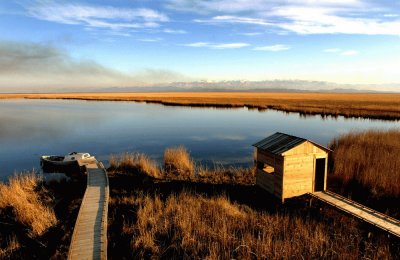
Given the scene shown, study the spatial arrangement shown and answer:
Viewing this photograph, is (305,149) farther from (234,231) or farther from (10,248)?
(10,248)

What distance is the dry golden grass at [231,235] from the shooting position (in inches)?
316

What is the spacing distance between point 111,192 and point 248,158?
1316 cm

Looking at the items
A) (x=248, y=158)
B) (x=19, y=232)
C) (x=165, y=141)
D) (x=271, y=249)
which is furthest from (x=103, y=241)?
(x=165, y=141)

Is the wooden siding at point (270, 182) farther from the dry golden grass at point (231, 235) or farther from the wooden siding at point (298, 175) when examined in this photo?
the dry golden grass at point (231, 235)

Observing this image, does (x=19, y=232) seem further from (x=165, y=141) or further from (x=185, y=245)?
(x=165, y=141)

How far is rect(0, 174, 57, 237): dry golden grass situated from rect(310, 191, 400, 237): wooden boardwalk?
1050cm

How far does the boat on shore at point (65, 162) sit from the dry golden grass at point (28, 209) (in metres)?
5.79

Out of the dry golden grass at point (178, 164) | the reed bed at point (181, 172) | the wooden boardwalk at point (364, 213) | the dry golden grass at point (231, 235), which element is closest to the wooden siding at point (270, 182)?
the dry golden grass at point (231, 235)

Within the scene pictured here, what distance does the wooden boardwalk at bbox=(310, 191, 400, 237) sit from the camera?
9258mm

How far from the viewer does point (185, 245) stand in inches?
343

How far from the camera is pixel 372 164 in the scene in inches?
658

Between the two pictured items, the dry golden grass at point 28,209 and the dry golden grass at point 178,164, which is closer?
the dry golden grass at point 28,209

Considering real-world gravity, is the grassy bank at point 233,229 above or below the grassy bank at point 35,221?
above

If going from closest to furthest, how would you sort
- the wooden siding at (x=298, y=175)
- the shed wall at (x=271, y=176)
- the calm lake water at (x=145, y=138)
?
the wooden siding at (x=298, y=175)
the shed wall at (x=271, y=176)
the calm lake water at (x=145, y=138)
